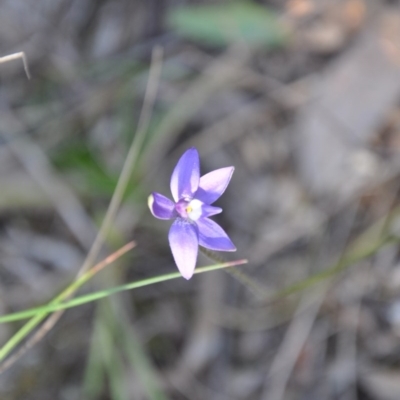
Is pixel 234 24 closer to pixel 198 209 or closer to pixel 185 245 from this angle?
pixel 198 209

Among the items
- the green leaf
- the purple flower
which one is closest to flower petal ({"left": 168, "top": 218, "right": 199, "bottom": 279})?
the purple flower

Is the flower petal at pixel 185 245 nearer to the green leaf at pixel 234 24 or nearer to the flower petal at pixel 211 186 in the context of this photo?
the flower petal at pixel 211 186

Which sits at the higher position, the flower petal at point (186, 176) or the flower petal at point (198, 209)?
the flower petal at point (186, 176)

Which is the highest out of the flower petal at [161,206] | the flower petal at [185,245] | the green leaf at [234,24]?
the green leaf at [234,24]

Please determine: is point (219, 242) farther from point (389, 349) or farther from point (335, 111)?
point (335, 111)

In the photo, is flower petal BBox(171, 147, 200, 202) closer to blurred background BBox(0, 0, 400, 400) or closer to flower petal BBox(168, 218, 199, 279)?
flower petal BBox(168, 218, 199, 279)

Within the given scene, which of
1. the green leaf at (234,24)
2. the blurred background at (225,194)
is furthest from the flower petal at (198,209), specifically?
the green leaf at (234,24)

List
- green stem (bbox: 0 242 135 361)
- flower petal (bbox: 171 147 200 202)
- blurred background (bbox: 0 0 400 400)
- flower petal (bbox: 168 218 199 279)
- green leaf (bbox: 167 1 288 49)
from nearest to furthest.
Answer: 1. flower petal (bbox: 168 218 199 279)
2. flower petal (bbox: 171 147 200 202)
3. green stem (bbox: 0 242 135 361)
4. blurred background (bbox: 0 0 400 400)
5. green leaf (bbox: 167 1 288 49)
